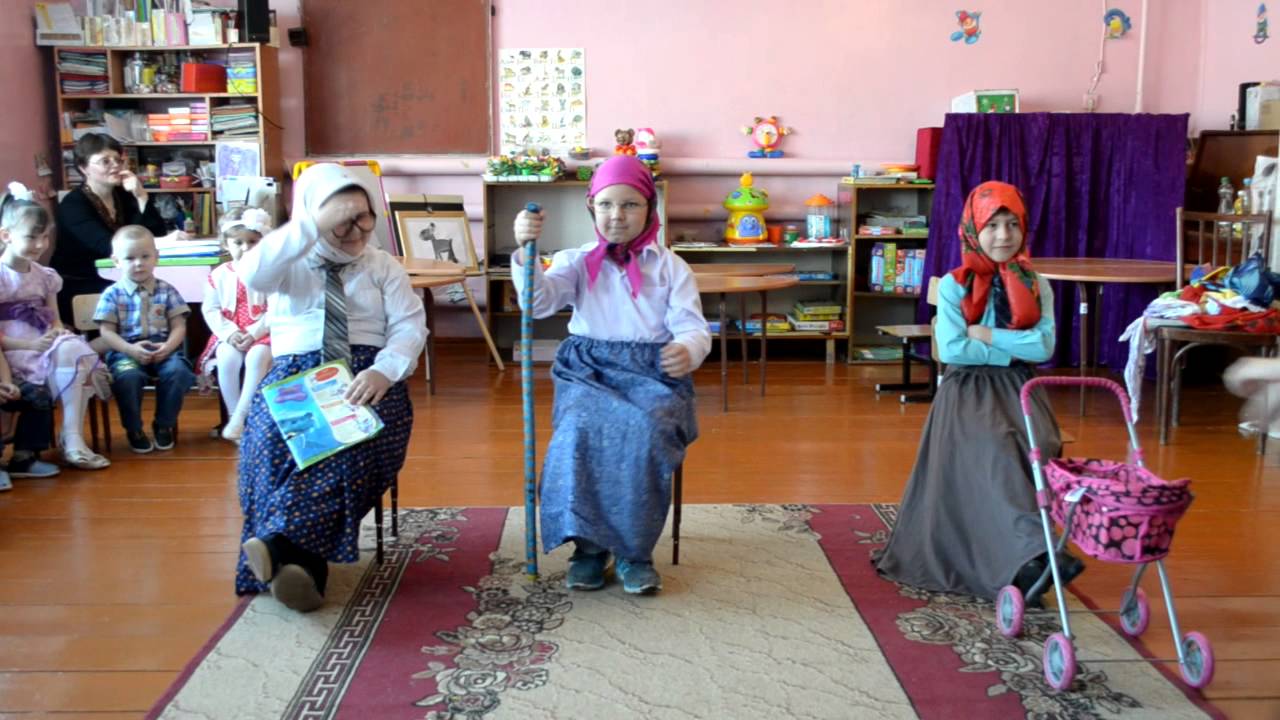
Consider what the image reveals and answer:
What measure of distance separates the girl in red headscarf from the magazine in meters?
1.45

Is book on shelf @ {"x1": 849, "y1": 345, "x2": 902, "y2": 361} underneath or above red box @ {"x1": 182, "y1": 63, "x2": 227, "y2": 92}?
underneath

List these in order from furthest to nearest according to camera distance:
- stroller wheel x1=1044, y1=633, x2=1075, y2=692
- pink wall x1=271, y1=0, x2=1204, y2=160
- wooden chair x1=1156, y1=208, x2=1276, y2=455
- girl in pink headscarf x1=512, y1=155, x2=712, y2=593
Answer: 1. pink wall x1=271, y1=0, x2=1204, y2=160
2. wooden chair x1=1156, y1=208, x2=1276, y2=455
3. girl in pink headscarf x1=512, y1=155, x2=712, y2=593
4. stroller wheel x1=1044, y1=633, x2=1075, y2=692

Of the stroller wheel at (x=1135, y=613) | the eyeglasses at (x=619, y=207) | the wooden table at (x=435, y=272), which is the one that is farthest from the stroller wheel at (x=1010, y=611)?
the wooden table at (x=435, y=272)

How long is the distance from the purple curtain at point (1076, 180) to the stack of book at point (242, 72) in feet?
13.7

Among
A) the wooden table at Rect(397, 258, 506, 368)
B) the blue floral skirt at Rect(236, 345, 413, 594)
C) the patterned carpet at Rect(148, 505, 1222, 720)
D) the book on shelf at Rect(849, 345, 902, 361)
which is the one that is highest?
the wooden table at Rect(397, 258, 506, 368)

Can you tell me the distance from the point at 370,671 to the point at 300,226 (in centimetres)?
111

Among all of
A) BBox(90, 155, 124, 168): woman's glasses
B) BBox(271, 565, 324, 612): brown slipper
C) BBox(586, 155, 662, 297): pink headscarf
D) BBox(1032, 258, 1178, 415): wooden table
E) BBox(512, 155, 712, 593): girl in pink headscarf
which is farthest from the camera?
BBox(90, 155, 124, 168): woman's glasses

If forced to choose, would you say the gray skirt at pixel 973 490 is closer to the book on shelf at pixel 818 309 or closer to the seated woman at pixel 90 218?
the book on shelf at pixel 818 309

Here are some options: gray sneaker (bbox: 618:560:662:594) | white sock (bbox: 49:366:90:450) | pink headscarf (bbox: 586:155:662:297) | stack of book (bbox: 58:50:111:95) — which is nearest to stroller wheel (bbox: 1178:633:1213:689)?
Answer: gray sneaker (bbox: 618:560:662:594)

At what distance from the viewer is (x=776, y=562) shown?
3.11m

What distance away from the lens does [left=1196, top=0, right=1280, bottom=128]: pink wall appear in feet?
19.8

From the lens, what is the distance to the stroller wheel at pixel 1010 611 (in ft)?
8.25

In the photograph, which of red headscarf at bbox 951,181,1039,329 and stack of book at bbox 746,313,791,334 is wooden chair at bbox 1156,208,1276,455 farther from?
stack of book at bbox 746,313,791,334

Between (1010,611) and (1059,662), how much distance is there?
282 mm
